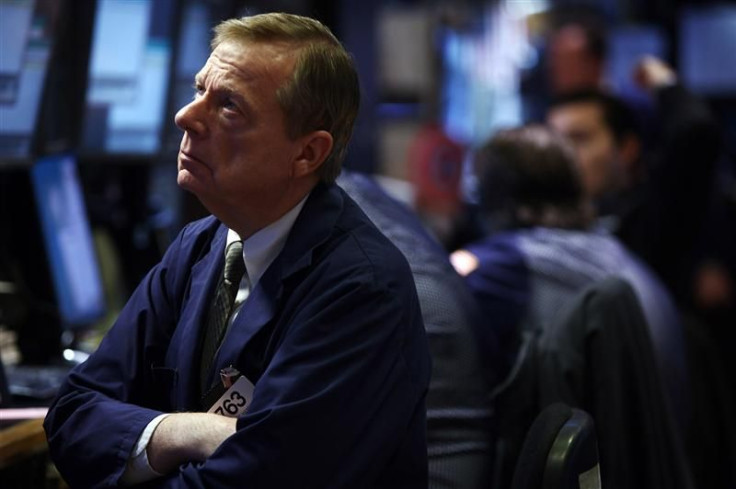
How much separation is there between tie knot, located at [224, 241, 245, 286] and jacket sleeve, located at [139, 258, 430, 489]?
14 centimetres

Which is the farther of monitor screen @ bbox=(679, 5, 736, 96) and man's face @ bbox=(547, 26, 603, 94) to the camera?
monitor screen @ bbox=(679, 5, 736, 96)

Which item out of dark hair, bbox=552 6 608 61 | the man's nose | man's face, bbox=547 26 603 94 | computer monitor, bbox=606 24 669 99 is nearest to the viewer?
the man's nose

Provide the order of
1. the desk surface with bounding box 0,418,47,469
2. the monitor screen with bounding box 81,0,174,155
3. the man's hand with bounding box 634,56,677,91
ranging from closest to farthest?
the desk surface with bounding box 0,418,47,469 → the monitor screen with bounding box 81,0,174,155 → the man's hand with bounding box 634,56,677,91

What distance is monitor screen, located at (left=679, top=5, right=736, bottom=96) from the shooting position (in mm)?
7477

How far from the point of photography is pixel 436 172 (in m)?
6.88

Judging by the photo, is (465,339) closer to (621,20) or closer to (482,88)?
(482,88)

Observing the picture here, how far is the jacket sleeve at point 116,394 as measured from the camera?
1881 mm

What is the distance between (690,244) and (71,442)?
3084mm

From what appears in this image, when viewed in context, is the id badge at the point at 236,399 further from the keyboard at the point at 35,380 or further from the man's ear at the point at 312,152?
the keyboard at the point at 35,380

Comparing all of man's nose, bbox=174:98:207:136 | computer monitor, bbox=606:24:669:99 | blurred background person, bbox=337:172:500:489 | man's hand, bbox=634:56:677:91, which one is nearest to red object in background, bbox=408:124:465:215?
computer monitor, bbox=606:24:669:99

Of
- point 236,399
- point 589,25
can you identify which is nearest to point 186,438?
point 236,399

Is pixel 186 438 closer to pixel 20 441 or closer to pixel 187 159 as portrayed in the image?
pixel 187 159

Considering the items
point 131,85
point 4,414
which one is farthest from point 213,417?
point 131,85

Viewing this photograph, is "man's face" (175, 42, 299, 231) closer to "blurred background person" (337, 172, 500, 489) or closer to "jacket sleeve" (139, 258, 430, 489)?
"jacket sleeve" (139, 258, 430, 489)
